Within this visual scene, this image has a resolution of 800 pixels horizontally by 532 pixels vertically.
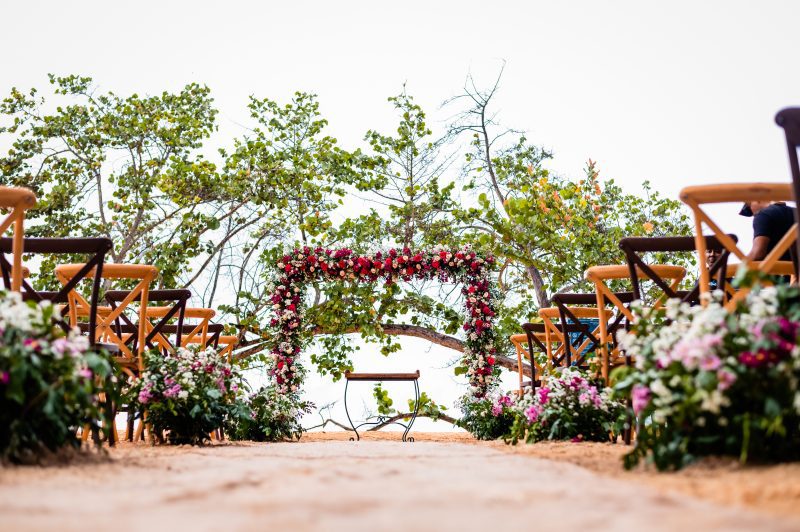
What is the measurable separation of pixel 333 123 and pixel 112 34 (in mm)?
3137

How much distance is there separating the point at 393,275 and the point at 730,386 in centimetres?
804

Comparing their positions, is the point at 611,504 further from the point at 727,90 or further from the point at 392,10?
the point at 392,10

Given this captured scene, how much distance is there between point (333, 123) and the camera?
36.5 ft

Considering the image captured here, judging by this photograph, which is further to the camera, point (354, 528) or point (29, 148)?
point (29, 148)

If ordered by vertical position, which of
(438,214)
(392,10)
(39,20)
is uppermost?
(392,10)

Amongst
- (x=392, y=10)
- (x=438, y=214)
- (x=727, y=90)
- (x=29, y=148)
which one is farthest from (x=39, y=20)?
(x=727, y=90)

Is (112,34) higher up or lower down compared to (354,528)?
higher up

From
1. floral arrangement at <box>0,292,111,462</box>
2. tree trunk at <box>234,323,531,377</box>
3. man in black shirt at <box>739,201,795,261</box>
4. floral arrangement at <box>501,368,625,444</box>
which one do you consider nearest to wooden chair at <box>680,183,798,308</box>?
man in black shirt at <box>739,201,795,261</box>

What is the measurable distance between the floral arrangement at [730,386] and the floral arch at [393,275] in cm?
739

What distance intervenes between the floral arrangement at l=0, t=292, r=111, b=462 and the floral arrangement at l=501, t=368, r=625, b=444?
260cm

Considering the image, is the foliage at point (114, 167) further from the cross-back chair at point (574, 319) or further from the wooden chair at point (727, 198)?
the wooden chair at point (727, 198)

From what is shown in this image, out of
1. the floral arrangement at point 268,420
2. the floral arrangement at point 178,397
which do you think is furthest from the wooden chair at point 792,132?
the floral arrangement at point 268,420

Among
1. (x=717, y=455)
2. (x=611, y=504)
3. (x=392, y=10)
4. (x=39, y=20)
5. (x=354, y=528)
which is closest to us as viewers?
(x=354, y=528)

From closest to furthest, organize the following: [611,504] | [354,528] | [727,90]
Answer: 1. [354,528]
2. [611,504]
3. [727,90]
